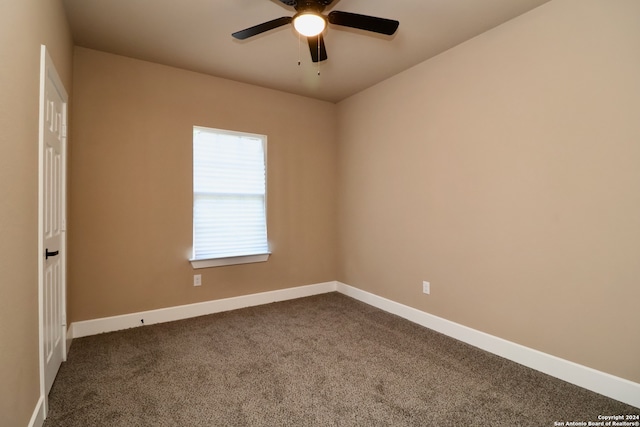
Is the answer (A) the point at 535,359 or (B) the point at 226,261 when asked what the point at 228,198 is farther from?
(A) the point at 535,359

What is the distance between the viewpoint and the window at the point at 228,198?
3.61 metres

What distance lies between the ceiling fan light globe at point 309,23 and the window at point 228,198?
6.53ft

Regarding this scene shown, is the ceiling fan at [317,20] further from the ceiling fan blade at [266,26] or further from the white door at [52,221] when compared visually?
the white door at [52,221]

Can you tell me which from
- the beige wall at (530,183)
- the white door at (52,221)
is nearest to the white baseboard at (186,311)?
the white door at (52,221)

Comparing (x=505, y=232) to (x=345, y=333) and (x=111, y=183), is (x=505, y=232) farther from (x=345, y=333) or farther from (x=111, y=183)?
(x=111, y=183)

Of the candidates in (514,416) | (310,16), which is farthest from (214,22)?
(514,416)

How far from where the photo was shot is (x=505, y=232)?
2607mm

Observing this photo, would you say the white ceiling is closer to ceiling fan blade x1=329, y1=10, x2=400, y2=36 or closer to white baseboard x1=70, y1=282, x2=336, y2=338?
ceiling fan blade x1=329, y1=10, x2=400, y2=36

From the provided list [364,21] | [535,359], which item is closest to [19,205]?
[364,21]

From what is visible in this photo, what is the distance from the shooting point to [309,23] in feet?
6.55

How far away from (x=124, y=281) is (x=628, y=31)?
4438 mm

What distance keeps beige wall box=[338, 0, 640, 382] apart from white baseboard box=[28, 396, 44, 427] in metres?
3.03

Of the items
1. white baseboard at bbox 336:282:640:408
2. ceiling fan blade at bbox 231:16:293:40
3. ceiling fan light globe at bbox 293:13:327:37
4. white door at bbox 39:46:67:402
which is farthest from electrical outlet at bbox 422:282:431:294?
white door at bbox 39:46:67:402

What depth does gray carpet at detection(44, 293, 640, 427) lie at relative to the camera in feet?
6.14
